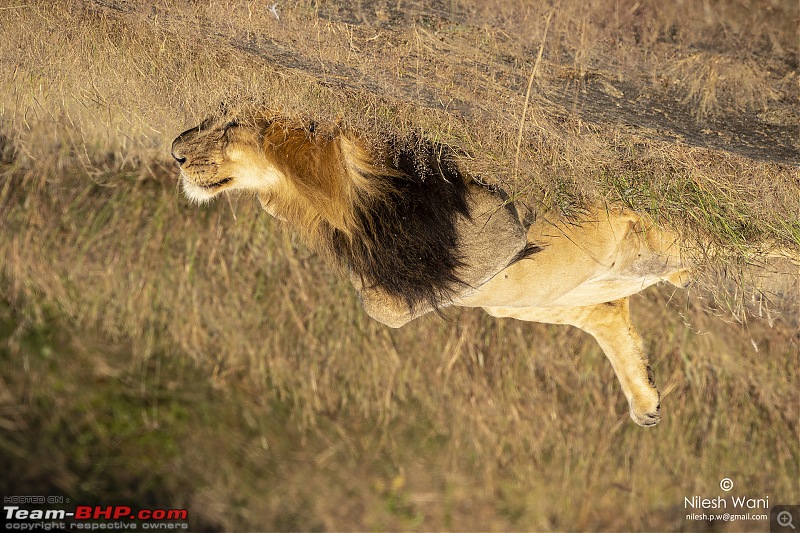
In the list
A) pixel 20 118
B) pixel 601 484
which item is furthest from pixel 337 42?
pixel 601 484

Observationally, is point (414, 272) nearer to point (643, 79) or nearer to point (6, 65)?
point (643, 79)

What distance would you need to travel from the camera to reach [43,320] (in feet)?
15.4

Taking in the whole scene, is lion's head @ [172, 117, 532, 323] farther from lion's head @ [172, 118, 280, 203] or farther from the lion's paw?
the lion's paw

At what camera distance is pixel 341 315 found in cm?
364

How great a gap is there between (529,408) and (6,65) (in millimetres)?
2708

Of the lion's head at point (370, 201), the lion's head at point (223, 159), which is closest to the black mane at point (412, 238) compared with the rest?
the lion's head at point (370, 201)

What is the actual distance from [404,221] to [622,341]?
1.01 meters

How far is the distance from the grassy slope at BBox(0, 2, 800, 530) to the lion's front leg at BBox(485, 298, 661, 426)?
19.0 inches

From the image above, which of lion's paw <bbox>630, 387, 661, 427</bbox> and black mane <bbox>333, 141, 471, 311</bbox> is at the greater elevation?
black mane <bbox>333, 141, 471, 311</bbox>

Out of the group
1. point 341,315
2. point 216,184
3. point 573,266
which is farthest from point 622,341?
point 341,315

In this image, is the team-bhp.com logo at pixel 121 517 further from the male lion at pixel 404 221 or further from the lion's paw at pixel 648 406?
the male lion at pixel 404 221

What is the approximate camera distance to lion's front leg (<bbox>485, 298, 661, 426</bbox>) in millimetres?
2459

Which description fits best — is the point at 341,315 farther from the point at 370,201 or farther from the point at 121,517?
the point at 121,517
